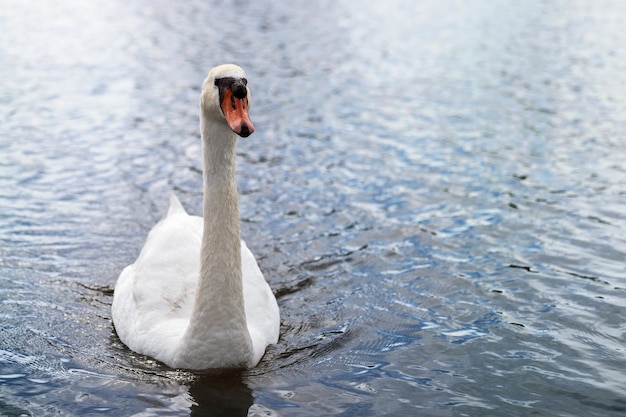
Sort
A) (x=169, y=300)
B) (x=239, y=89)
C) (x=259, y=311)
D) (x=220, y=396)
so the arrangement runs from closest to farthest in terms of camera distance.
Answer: (x=239, y=89)
(x=220, y=396)
(x=169, y=300)
(x=259, y=311)

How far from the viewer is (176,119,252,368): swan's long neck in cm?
654

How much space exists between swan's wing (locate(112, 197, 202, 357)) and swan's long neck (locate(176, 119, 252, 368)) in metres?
0.38

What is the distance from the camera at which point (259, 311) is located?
738 cm

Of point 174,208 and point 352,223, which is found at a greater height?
point 174,208

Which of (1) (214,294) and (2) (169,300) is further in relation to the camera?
(2) (169,300)

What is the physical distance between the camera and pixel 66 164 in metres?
13.7

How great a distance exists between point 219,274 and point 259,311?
0.90m

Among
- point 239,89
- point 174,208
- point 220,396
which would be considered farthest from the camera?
point 174,208

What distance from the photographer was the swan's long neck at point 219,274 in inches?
258

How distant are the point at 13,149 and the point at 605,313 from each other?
33.6 ft

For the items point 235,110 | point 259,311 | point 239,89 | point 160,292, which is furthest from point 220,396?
point 239,89

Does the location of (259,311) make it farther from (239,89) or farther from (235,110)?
(239,89)

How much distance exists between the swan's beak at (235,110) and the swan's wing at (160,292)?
1.88 meters

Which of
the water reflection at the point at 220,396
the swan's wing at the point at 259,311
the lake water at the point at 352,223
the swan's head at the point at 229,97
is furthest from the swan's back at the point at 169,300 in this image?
the swan's head at the point at 229,97
